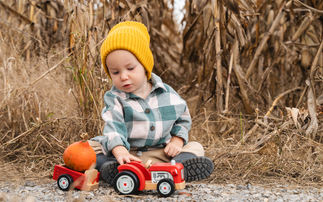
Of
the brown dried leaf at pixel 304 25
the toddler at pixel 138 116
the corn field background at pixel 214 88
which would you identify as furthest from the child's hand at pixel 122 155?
the brown dried leaf at pixel 304 25

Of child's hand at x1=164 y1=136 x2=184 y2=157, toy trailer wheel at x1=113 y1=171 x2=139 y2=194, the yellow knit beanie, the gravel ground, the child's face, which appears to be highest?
the yellow knit beanie

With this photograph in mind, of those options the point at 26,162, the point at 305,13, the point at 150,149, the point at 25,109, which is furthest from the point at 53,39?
the point at 305,13

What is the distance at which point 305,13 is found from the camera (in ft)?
9.43

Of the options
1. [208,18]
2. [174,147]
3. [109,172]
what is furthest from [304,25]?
[109,172]

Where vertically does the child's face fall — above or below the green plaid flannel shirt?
above

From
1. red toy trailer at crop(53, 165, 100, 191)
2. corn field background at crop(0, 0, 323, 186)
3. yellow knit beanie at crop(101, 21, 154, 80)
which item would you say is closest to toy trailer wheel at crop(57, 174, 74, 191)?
red toy trailer at crop(53, 165, 100, 191)

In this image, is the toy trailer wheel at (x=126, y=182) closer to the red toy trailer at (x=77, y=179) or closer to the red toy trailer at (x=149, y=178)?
the red toy trailer at (x=149, y=178)

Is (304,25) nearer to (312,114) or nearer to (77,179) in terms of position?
(312,114)

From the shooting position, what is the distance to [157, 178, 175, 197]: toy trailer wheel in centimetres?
144

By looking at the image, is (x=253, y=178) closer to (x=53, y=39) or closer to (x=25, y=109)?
(x=25, y=109)

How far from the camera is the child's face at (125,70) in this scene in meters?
1.72

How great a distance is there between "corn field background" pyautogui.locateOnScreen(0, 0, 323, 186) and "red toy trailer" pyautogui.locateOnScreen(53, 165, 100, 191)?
0.30 meters

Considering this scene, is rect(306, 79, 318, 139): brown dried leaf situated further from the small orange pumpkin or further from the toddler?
the small orange pumpkin

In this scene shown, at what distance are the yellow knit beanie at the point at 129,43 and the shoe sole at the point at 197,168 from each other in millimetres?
576
